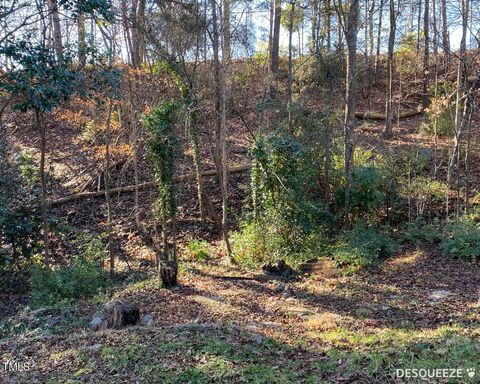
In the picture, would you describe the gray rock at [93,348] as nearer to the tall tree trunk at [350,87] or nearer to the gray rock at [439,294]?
the gray rock at [439,294]

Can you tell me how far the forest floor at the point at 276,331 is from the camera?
4086 millimetres

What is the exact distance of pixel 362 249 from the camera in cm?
829

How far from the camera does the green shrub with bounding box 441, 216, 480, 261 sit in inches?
316

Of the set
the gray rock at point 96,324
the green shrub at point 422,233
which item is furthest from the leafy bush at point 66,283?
the green shrub at point 422,233

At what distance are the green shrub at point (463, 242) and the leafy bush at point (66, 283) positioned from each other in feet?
22.0

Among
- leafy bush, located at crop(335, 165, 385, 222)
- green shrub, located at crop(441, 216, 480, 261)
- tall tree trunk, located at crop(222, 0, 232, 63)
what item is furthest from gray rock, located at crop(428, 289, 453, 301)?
tall tree trunk, located at crop(222, 0, 232, 63)

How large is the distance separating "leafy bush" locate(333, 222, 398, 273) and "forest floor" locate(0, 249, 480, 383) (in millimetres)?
253

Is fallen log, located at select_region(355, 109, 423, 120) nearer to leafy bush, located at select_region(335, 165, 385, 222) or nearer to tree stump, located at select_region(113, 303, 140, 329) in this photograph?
leafy bush, located at select_region(335, 165, 385, 222)

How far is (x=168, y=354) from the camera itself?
180 inches

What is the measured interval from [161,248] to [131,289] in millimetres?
2575

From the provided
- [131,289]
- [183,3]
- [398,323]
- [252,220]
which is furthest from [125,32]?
[398,323]

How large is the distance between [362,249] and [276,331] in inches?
131

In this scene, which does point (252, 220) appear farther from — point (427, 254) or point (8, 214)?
point (8, 214)

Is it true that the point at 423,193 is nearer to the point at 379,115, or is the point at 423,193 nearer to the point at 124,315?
the point at 124,315
